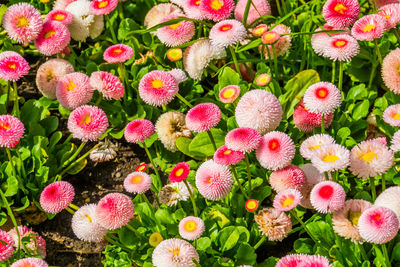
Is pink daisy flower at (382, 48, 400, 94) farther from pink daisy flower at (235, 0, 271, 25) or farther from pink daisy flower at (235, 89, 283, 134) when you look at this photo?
pink daisy flower at (235, 0, 271, 25)

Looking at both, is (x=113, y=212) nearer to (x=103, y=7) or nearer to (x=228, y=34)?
(x=228, y=34)

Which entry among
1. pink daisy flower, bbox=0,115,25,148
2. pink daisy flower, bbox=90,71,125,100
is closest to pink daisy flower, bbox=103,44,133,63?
pink daisy flower, bbox=90,71,125,100

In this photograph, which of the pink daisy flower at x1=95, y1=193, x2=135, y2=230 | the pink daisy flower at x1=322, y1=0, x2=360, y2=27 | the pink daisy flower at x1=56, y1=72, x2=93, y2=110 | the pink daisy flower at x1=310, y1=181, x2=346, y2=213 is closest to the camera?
the pink daisy flower at x1=310, y1=181, x2=346, y2=213

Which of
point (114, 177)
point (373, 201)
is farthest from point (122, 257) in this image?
point (373, 201)

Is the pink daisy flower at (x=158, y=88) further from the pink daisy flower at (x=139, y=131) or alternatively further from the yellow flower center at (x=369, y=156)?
the yellow flower center at (x=369, y=156)

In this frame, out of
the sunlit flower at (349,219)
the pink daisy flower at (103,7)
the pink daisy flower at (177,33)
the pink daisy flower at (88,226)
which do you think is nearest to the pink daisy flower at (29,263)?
the pink daisy flower at (88,226)

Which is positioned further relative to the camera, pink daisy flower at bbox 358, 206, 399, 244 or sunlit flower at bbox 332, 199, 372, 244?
sunlit flower at bbox 332, 199, 372, 244
